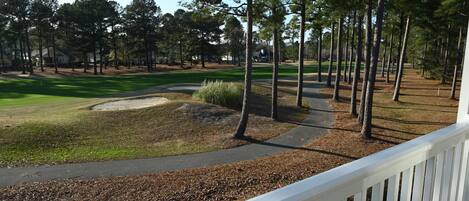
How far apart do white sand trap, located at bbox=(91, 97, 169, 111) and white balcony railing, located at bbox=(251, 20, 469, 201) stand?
61.9ft

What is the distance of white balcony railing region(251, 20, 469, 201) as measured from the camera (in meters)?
1.29

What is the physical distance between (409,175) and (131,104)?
68.8 ft

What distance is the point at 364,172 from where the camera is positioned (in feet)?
4.77

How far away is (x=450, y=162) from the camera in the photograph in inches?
89.6

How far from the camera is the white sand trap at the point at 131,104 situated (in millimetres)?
20633

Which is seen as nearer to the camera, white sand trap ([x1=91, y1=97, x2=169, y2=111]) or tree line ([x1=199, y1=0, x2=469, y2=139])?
tree line ([x1=199, y1=0, x2=469, y2=139])

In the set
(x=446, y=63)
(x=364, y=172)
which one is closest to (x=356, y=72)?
(x=446, y=63)

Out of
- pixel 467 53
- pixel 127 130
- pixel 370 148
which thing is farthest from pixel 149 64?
pixel 467 53

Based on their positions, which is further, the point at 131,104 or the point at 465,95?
the point at 131,104

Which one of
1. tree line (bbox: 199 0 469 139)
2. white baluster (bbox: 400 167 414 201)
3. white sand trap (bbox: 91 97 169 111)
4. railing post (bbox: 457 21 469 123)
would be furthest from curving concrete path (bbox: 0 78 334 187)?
white baluster (bbox: 400 167 414 201)

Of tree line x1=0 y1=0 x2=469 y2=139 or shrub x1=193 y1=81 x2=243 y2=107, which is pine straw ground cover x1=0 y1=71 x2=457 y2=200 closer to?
tree line x1=0 y1=0 x2=469 y2=139

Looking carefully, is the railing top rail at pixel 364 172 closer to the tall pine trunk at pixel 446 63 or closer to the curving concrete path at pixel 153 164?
the curving concrete path at pixel 153 164

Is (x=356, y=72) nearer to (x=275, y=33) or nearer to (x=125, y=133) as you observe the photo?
(x=275, y=33)

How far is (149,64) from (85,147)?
48797 mm
